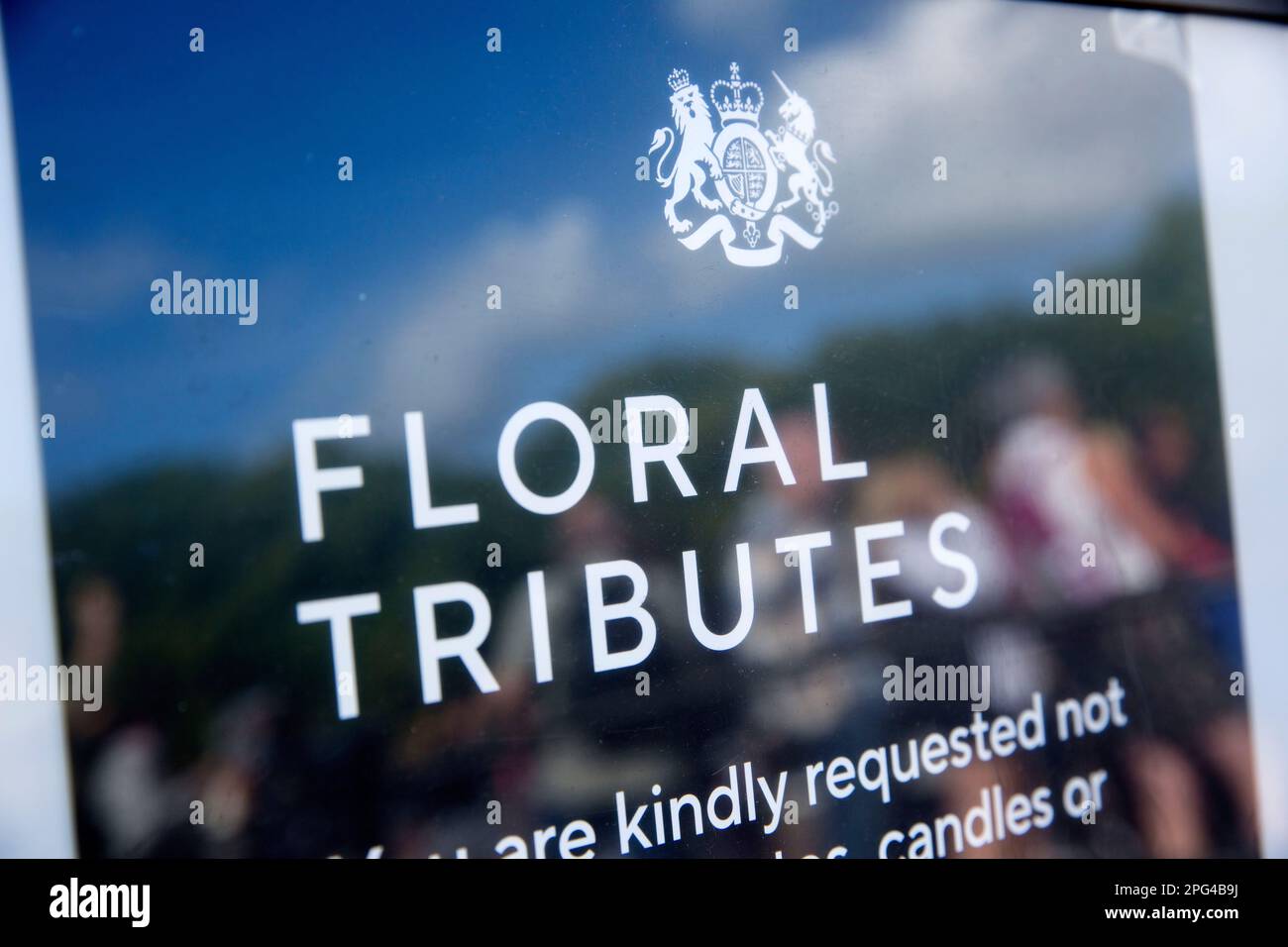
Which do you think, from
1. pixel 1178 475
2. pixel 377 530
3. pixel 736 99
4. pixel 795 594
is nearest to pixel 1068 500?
pixel 1178 475

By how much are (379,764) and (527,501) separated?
0.52 metres

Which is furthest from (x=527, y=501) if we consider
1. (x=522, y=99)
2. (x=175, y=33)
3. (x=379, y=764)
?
(x=175, y=33)

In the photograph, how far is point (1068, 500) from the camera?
185cm

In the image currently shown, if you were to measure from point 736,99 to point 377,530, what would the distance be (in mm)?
1056

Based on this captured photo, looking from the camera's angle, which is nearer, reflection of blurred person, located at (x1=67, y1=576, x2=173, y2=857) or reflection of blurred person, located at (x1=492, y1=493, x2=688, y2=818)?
reflection of blurred person, located at (x1=67, y1=576, x2=173, y2=857)

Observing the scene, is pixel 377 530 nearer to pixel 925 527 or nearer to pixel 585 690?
pixel 585 690

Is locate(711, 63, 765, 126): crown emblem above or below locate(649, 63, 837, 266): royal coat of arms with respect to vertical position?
above

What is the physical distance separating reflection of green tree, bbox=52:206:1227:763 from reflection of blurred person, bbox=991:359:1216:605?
72mm

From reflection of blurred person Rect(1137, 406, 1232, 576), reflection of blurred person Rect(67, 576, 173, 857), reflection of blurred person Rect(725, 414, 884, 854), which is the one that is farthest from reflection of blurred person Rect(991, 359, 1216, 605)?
reflection of blurred person Rect(67, 576, 173, 857)

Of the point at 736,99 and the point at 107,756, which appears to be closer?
the point at 107,756

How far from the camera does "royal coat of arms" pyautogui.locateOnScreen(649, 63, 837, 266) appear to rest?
1.66m

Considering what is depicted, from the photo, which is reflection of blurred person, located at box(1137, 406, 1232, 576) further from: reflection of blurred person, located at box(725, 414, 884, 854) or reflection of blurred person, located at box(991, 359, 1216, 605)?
reflection of blurred person, located at box(725, 414, 884, 854)

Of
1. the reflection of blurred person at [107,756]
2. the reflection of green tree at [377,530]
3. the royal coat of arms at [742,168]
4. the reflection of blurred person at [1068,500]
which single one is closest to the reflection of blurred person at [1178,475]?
the reflection of blurred person at [1068,500]

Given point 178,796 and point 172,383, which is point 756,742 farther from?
point 172,383
